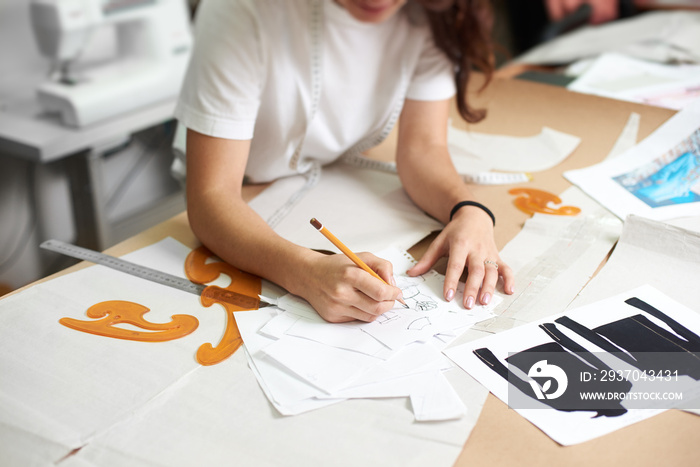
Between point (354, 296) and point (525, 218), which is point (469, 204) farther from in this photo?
point (354, 296)

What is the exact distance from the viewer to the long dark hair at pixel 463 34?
3.60ft

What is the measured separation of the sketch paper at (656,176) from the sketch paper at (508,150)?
0.26 feet

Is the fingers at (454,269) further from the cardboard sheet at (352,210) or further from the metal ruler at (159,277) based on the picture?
the metal ruler at (159,277)

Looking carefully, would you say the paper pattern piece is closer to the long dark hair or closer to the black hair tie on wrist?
the black hair tie on wrist

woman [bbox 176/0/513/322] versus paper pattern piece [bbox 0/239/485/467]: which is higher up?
woman [bbox 176/0/513/322]

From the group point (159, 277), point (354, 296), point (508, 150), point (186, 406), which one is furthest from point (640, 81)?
point (186, 406)

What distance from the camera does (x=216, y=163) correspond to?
0.95 meters

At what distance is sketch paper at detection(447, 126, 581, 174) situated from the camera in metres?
1.24

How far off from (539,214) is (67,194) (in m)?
1.48

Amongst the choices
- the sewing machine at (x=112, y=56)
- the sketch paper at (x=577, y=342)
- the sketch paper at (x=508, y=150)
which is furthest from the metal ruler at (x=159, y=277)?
the sewing machine at (x=112, y=56)

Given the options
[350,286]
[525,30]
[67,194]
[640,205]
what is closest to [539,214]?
[640,205]

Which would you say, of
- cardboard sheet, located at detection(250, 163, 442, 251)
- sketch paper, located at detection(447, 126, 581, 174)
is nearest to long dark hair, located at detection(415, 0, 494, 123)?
sketch paper, located at detection(447, 126, 581, 174)

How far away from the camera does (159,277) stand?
2.92ft

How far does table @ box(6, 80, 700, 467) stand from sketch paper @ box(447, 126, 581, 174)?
2cm
